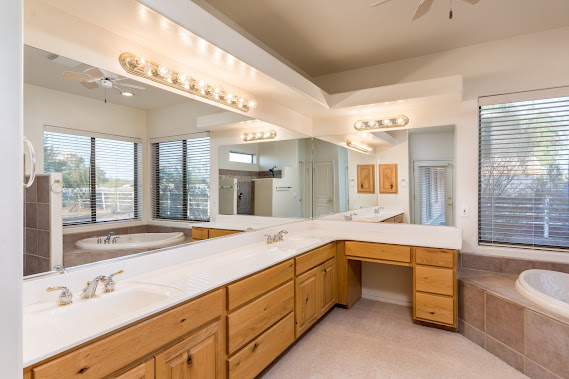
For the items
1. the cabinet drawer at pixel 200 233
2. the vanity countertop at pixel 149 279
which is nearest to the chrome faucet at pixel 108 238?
the vanity countertop at pixel 149 279

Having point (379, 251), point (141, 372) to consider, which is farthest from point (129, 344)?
point (379, 251)

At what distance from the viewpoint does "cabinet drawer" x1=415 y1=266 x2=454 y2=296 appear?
2707 millimetres

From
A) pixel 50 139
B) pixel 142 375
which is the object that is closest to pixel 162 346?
pixel 142 375

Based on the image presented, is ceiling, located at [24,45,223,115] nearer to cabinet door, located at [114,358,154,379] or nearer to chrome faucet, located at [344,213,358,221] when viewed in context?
cabinet door, located at [114,358,154,379]

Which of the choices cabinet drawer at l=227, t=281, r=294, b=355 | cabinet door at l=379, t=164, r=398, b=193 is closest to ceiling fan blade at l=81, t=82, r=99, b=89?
cabinet drawer at l=227, t=281, r=294, b=355

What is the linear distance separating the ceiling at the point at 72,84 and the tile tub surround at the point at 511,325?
287 cm

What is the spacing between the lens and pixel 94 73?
1603 mm

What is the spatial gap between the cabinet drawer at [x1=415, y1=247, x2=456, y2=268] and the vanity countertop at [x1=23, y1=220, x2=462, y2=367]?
5cm

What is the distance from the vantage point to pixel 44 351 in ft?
3.21

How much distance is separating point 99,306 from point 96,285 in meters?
0.10

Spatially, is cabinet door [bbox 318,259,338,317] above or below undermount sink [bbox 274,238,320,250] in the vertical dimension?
below

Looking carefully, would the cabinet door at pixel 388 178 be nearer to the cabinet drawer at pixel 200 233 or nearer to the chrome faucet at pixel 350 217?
the chrome faucet at pixel 350 217

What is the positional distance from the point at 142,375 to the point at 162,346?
0.12 meters

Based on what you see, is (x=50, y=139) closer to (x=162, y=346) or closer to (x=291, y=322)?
(x=162, y=346)
